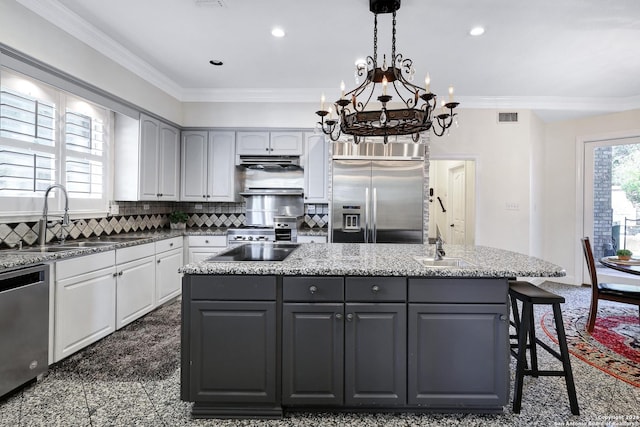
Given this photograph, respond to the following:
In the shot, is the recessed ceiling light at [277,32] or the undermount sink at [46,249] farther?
the recessed ceiling light at [277,32]

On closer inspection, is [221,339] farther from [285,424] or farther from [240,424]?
[285,424]

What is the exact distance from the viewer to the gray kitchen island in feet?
6.23

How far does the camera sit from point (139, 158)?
3797 millimetres

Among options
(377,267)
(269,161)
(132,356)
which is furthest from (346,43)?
(132,356)

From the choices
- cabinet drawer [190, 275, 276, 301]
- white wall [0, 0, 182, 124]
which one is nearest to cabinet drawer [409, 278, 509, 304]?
cabinet drawer [190, 275, 276, 301]

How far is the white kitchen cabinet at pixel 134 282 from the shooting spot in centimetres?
310

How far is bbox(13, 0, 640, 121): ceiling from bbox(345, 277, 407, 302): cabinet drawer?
2153 mm

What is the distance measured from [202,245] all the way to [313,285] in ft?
9.41

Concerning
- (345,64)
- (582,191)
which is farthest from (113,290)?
(582,191)

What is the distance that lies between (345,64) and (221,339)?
3.16 meters

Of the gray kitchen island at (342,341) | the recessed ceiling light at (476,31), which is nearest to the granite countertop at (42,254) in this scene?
the gray kitchen island at (342,341)

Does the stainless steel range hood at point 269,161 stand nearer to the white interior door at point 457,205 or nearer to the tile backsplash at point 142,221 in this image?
the tile backsplash at point 142,221

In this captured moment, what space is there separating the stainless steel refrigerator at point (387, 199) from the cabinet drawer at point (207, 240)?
59.3 inches

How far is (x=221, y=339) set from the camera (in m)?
1.90
